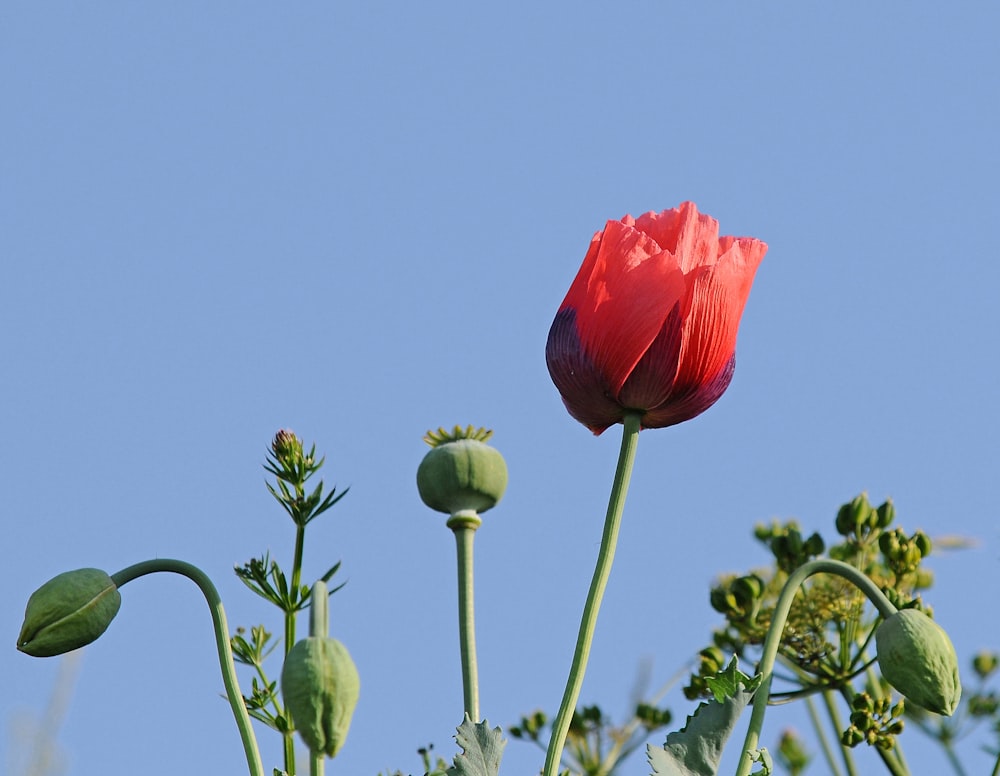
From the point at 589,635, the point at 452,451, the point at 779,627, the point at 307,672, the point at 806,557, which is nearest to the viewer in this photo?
the point at 307,672

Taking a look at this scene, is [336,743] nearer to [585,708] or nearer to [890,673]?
[890,673]

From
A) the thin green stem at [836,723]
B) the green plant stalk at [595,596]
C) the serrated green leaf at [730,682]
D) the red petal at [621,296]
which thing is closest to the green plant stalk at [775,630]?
the serrated green leaf at [730,682]

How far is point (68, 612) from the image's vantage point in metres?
2.26

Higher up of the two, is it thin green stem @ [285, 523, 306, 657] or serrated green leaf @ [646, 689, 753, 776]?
thin green stem @ [285, 523, 306, 657]

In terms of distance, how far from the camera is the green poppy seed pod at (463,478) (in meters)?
2.56

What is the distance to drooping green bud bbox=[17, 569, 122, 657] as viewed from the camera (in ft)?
7.43

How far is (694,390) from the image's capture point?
2449 mm

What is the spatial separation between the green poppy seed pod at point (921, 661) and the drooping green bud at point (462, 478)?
63 centimetres

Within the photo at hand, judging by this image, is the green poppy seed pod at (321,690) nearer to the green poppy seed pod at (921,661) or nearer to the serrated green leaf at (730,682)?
the serrated green leaf at (730,682)

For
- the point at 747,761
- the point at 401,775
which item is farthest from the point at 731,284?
the point at 401,775

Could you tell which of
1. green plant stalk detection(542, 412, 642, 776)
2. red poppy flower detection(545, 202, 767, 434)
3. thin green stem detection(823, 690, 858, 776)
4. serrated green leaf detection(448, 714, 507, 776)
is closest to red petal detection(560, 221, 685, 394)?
red poppy flower detection(545, 202, 767, 434)

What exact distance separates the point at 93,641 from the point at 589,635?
701 mm

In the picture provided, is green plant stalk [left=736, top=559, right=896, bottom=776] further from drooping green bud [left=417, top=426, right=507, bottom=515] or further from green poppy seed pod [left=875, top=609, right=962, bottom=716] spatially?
drooping green bud [left=417, top=426, right=507, bottom=515]

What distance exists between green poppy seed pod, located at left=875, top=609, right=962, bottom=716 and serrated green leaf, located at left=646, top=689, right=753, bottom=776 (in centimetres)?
25
